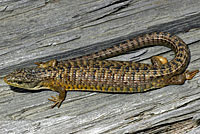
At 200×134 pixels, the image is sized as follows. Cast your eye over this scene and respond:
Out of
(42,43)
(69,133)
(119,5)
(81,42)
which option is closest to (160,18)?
(119,5)

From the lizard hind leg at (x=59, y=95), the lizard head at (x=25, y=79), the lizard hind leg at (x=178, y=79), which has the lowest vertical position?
the lizard hind leg at (x=178, y=79)

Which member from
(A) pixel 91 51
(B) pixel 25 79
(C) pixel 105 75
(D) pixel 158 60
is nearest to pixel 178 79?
(D) pixel 158 60

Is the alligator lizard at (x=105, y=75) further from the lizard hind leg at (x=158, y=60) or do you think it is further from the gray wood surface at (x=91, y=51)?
the gray wood surface at (x=91, y=51)

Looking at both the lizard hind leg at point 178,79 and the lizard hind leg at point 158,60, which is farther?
the lizard hind leg at point 158,60

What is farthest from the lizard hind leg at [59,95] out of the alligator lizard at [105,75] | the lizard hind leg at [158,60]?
the lizard hind leg at [158,60]

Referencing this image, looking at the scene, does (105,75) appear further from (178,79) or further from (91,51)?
(178,79)

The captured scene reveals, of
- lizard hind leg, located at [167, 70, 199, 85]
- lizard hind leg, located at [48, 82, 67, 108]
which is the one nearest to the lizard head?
lizard hind leg, located at [48, 82, 67, 108]

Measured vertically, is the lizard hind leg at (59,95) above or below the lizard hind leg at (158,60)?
below

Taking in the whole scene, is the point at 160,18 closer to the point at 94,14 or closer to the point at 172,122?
the point at 94,14
